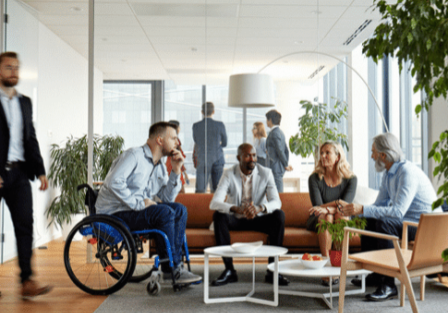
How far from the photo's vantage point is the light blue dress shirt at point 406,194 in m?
3.56

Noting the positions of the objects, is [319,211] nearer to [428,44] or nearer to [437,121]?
[437,121]

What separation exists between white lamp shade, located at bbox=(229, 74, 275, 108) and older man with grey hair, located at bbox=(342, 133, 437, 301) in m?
1.34

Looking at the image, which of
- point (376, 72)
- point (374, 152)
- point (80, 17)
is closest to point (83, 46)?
point (80, 17)

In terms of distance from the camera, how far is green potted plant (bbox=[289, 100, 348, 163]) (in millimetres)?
5090

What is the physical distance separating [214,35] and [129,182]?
2246mm

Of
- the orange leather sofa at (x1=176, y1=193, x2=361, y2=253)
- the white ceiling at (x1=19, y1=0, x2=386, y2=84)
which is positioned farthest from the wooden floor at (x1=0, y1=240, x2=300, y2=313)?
the white ceiling at (x1=19, y1=0, x2=386, y2=84)

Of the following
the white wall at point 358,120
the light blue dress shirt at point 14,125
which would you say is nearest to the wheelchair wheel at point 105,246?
the light blue dress shirt at point 14,125

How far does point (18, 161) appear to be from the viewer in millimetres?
3240

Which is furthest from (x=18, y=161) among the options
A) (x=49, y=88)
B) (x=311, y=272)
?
(x=49, y=88)

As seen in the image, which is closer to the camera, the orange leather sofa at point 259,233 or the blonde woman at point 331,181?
the orange leather sofa at point 259,233

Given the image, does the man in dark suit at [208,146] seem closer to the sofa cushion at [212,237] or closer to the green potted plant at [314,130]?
the green potted plant at [314,130]

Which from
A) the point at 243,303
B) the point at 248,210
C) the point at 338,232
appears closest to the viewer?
the point at 338,232

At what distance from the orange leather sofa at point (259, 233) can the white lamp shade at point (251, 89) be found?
0.94 meters

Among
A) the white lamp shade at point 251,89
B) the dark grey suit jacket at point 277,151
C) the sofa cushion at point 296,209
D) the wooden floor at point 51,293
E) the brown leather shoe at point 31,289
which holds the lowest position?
the wooden floor at point 51,293
